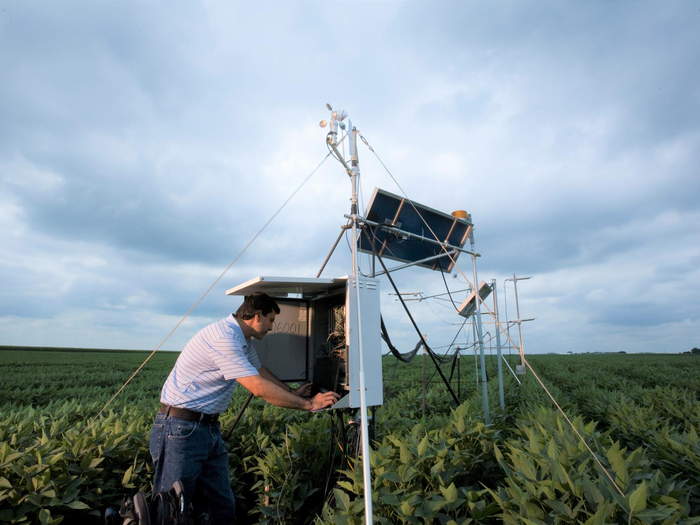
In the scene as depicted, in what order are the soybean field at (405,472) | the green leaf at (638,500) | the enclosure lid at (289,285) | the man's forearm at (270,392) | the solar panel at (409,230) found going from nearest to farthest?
the green leaf at (638,500)
the soybean field at (405,472)
the man's forearm at (270,392)
the enclosure lid at (289,285)
the solar panel at (409,230)

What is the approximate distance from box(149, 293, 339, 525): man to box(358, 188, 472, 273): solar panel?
6.96 ft

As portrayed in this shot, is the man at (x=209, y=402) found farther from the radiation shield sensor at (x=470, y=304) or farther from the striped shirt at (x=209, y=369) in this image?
the radiation shield sensor at (x=470, y=304)

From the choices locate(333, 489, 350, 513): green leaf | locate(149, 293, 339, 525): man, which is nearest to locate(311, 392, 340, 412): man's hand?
locate(149, 293, 339, 525): man

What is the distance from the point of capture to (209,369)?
3053mm

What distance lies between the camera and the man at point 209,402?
287 centimetres

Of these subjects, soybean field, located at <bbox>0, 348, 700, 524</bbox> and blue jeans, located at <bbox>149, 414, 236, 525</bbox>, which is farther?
blue jeans, located at <bbox>149, 414, 236, 525</bbox>

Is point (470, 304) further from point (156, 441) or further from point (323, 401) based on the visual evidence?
point (156, 441)

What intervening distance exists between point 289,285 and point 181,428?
138cm

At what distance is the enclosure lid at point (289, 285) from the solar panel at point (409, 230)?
46.4 inches

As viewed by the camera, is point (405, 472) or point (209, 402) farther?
point (209, 402)

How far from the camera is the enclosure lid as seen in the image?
3340mm

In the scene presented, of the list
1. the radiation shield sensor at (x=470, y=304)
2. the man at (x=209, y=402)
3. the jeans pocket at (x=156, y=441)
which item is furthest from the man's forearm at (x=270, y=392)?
the radiation shield sensor at (x=470, y=304)

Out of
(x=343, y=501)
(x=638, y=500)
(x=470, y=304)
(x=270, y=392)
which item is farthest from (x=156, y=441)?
(x=470, y=304)

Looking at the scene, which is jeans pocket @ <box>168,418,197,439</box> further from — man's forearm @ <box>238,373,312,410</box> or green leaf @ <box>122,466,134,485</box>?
green leaf @ <box>122,466,134,485</box>
